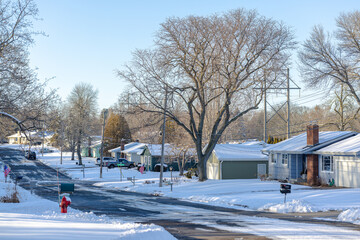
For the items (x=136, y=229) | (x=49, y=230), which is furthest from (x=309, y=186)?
(x=49, y=230)

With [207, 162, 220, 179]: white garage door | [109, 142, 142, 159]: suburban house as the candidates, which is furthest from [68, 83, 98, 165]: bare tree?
[207, 162, 220, 179]: white garage door

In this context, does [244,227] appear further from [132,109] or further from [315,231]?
[132,109]

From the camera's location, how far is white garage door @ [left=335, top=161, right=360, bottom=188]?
29812 mm

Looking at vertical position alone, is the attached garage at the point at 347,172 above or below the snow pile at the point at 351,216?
above

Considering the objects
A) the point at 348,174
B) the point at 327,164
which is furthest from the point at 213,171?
the point at 348,174

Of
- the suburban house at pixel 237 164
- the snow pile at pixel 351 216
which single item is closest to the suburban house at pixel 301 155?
the suburban house at pixel 237 164

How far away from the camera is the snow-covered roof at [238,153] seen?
142 ft

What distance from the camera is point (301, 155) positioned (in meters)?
37.2

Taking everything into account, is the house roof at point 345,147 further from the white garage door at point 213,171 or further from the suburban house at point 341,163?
the white garage door at point 213,171

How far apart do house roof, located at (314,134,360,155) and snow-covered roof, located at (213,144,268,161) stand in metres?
10.8

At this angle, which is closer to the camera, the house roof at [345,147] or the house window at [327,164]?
the house roof at [345,147]

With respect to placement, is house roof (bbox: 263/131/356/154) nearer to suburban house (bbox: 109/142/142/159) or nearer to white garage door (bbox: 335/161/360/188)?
white garage door (bbox: 335/161/360/188)

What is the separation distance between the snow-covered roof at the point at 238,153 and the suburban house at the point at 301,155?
2.59 m

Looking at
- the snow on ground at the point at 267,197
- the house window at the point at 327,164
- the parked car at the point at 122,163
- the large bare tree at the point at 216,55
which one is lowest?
the snow on ground at the point at 267,197
